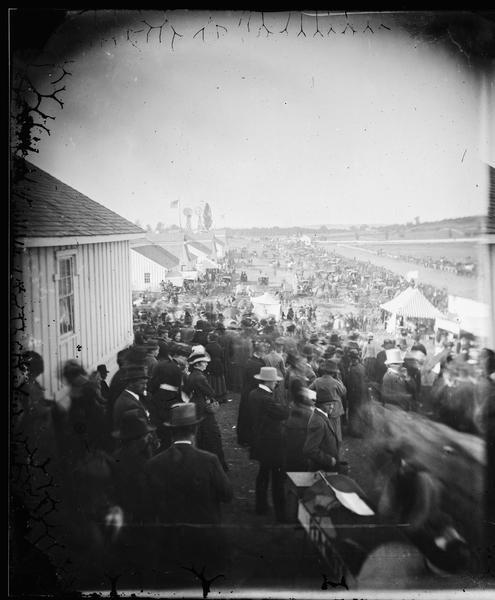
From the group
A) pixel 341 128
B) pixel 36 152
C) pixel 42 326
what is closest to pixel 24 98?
pixel 36 152

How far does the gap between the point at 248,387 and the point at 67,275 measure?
1.33 meters

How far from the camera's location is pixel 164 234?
109 inches

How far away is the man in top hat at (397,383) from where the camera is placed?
2773mm

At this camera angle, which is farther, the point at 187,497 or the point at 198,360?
the point at 198,360

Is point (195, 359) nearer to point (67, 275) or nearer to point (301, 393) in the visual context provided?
point (301, 393)

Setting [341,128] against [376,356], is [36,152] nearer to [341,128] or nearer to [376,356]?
[341,128]

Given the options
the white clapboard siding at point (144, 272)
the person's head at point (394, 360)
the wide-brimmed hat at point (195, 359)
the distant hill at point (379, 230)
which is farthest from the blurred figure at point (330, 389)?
the white clapboard siding at point (144, 272)

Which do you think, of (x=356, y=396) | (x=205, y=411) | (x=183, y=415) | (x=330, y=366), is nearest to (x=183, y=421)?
(x=183, y=415)

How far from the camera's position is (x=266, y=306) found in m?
2.79

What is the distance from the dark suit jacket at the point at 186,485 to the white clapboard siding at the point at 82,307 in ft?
2.27

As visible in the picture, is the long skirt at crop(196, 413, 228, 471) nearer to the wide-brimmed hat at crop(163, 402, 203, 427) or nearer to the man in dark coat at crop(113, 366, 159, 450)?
the wide-brimmed hat at crop(163, 402, 203, 427)

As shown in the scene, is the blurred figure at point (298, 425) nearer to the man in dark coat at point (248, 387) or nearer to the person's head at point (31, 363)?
the man in dark coat at point (248, 387)

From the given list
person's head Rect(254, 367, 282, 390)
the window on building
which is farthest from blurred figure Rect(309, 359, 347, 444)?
the window on building

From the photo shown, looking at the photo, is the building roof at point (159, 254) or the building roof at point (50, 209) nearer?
the building roof at point (50, 209)
